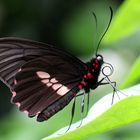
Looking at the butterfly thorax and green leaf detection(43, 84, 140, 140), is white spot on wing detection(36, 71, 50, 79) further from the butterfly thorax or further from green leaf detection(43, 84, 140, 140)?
green leaf detection(43, 84, 140, 140)

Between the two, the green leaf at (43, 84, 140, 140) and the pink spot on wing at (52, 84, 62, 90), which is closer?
the green leaf at (43, 84, 140, 140)

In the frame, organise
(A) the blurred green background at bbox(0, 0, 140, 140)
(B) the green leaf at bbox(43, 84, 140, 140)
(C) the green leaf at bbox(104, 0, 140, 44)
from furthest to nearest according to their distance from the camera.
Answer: (A) the blurred green background at bbox(0, 0, 140, 140)
(C) the green leaf at bbox(104, 0, 140, 44)
(B) the green leaf at bbox(43, 84, 140, 140)

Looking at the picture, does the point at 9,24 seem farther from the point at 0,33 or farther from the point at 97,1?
the point at 97,1

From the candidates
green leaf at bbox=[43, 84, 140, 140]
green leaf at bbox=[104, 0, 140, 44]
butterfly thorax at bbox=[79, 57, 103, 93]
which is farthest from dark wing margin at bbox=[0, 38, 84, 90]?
green leaf at bbox=[43, 84, 140, 140]

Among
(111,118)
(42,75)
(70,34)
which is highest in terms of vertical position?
(111,118)

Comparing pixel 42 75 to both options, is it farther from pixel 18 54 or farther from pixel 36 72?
pixel 18 54

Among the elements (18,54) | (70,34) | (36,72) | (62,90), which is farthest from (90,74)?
(70,34)

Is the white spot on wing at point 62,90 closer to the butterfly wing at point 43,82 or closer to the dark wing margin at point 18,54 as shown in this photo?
the butterfly wing at point 43,82

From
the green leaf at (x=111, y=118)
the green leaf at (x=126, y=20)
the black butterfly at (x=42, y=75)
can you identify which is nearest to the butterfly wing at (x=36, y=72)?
the black butterfly at (x=42, y=75)
